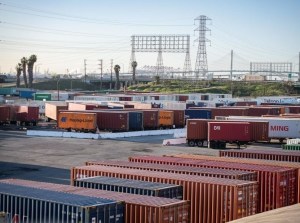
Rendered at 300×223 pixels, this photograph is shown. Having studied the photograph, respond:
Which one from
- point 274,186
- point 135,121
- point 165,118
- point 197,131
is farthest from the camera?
point 165,118

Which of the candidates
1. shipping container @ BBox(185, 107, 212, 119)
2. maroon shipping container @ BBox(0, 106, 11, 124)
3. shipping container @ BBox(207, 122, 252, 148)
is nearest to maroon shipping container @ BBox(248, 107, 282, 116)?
shipping container @ BBox(185, 107, 212, 119)

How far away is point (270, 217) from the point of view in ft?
73.2

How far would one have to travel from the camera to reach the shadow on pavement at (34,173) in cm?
4834

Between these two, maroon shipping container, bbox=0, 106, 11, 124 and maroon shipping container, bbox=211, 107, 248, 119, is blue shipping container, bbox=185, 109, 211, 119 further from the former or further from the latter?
maroon shipping container, bbox=0, 106, 11, 124

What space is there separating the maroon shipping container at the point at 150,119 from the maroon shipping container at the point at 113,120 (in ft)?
17.3

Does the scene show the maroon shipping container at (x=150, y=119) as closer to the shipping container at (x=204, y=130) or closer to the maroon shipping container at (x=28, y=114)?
the shipping container at (x=204, y=130)

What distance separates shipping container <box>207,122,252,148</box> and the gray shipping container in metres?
43.6

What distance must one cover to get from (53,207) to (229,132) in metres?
50.1

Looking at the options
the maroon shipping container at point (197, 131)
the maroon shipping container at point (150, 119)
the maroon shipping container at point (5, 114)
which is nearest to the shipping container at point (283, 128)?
the maroon shipping container at point (197, 131)

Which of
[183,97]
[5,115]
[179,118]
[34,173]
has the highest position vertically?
[183,97]

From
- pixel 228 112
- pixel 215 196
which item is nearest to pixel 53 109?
pixel 228 112

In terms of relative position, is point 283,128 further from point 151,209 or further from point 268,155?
point 151,209

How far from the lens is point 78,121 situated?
85688mm

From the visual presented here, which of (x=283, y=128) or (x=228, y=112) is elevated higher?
(x=228, y=112)
